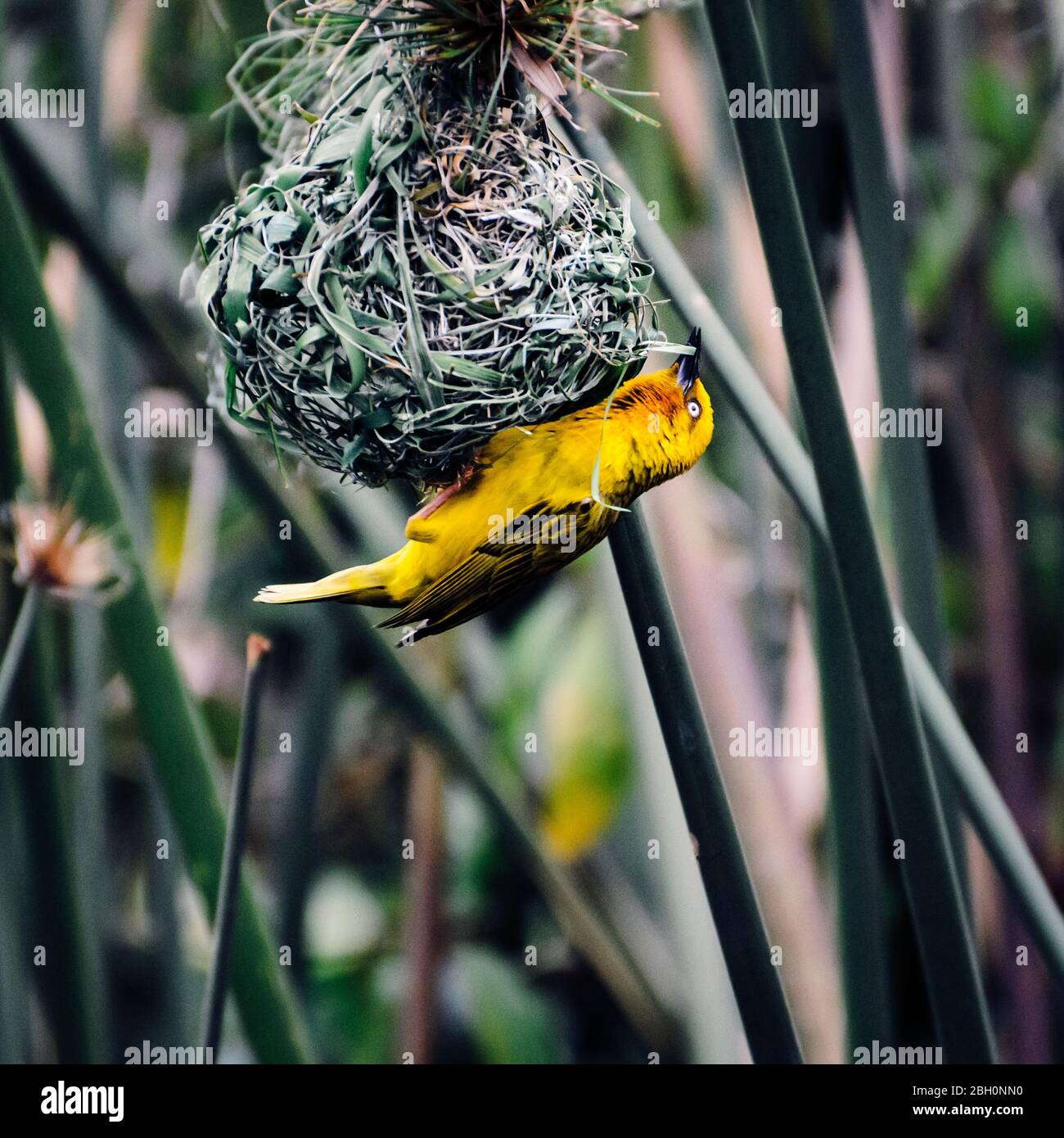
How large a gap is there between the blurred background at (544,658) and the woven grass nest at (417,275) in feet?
0.92

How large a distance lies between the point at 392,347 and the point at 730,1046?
1.40 m

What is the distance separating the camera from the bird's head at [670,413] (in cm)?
101

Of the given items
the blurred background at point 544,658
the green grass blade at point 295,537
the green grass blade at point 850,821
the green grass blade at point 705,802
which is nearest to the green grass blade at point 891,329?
the blurred background at point 544,658

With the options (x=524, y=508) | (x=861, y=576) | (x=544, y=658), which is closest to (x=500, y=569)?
(x=524, y=508)

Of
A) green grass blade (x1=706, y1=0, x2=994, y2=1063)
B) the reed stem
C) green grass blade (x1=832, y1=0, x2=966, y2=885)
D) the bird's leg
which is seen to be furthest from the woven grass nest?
green grass blade (x1=832, y1=0, x2=966, y2=885)

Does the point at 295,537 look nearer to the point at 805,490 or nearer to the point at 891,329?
the point at 805,490

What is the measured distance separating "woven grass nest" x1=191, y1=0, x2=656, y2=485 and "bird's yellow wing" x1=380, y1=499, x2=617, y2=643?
0.30 ft

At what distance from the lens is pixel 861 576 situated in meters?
1.06

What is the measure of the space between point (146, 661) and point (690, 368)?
67 centimetres

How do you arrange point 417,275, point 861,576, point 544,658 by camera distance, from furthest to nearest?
point 544,658 < point 861,576 < point 417,275

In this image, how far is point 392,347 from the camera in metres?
0.94

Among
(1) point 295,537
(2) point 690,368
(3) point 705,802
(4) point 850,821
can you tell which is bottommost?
(4) point 850,821
